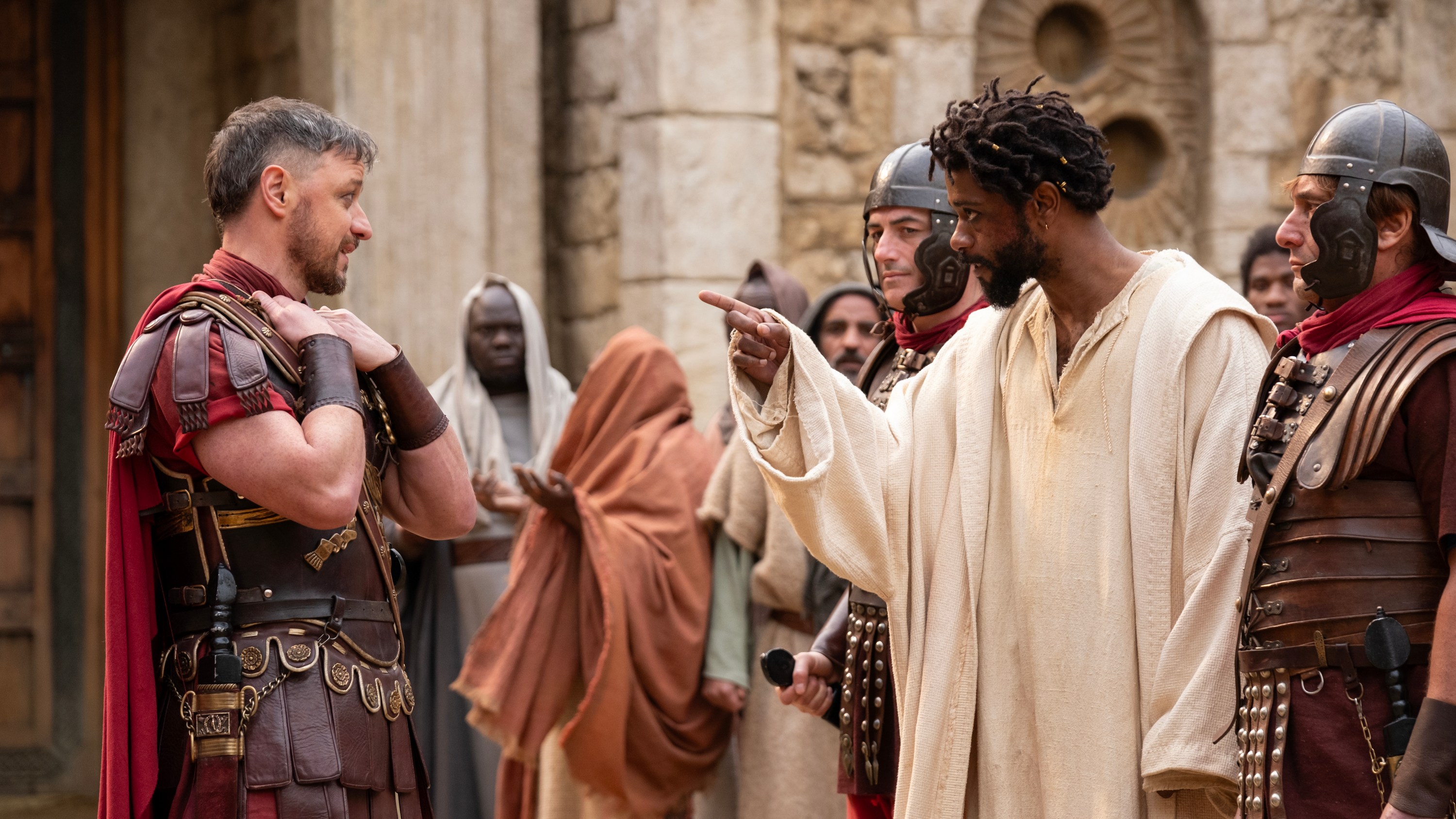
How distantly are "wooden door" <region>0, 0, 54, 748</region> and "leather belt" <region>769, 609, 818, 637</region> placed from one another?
4229 millimetres

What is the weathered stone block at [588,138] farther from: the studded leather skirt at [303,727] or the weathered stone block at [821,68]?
the studded leather skirt at [303,727]

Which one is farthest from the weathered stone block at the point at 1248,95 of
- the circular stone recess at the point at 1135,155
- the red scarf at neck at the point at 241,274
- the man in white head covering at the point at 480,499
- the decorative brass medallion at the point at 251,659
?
the decorative brass medallion at the point at 251,659

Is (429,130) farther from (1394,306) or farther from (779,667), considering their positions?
(1394,306)

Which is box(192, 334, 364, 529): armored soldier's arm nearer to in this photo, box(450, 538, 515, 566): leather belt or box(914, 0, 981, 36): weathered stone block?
box(450, 538, 515, 566): leather belt

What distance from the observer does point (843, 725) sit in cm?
382

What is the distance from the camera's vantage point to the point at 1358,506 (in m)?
2.68

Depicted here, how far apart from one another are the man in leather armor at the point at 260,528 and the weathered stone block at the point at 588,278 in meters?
3.88

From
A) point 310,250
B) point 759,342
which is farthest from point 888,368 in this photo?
point 310,250

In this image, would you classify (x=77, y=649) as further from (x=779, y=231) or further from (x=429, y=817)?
(x=429, y=817)

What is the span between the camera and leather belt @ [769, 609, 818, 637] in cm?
513

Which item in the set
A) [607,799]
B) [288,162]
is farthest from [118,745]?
[607,799]

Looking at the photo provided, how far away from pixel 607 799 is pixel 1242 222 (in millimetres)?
3824

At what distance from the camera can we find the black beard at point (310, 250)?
3180mm

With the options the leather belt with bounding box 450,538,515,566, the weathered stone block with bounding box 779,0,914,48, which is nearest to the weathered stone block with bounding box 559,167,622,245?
the weathered stone block with bounding box 779,0,914,48
